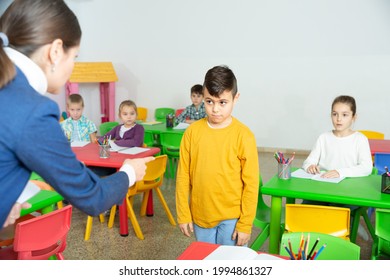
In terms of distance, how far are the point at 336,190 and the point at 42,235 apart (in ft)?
5.55

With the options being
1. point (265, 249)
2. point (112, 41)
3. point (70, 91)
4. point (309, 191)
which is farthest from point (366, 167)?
point (112, 41)

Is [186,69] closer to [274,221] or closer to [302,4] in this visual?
[302,4]

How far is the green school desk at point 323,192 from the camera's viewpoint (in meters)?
2.29

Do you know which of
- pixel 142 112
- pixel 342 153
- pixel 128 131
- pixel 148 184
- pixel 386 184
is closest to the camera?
pixel 386 184

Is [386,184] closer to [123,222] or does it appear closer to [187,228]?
[187,228]

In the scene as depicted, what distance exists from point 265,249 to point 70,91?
520 centimetres

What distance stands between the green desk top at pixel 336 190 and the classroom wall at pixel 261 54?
4144 mm

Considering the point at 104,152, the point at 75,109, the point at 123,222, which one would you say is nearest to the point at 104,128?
the point at 75,109

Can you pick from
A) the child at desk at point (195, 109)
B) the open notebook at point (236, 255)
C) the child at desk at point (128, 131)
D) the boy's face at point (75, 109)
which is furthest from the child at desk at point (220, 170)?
the child at desk at point (195, 109)

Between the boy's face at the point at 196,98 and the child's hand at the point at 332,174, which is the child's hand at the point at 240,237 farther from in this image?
the boy's face at the point at 196,98

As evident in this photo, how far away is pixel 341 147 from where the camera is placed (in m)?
2.97

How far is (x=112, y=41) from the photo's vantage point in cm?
814

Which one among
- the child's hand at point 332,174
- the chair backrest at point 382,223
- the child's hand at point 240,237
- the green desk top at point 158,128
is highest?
the child's hand at point 332,174

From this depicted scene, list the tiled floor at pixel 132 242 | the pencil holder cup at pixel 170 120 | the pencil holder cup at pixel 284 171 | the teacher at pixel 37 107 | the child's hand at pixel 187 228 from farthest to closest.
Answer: the pencil holder cup at pixel 170 120, the tiled floor at pixel 132 242, the pencil holder cup at pixel 284 171, the child's hand at pixel 187 228, the teacher at pixel 37 107
